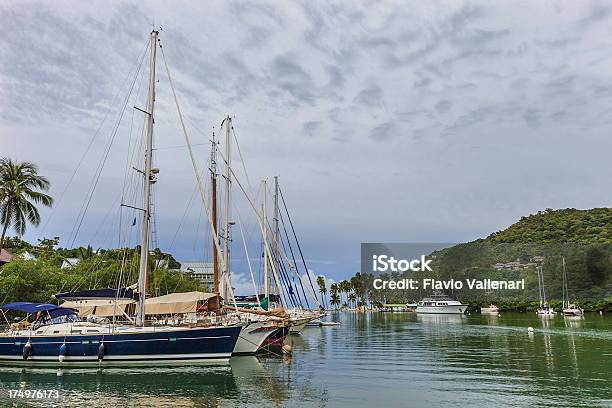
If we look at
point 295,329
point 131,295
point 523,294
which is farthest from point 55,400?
point 523,294

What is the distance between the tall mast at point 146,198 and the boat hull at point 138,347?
172 centimetres

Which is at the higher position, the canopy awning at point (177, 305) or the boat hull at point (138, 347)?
Answer: the canopy awning at point (177, 305)

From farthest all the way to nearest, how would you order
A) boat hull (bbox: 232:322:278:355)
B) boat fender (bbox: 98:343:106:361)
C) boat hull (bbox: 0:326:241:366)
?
boat hull (bbox: 232:322:278:355)
boat hull (bbox: 0:326:241:366)
boat fender (bbox: 98:343:106:361)

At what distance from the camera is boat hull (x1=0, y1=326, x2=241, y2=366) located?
27875 millimetres

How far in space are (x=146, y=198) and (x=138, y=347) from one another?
8.58m

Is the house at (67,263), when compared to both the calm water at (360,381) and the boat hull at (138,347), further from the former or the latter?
the calm water at (360,381)

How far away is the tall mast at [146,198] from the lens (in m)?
29.1

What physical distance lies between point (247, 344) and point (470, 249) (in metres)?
139

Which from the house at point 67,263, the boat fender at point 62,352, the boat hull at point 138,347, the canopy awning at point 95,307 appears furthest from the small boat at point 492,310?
the boat fender at point 62,352

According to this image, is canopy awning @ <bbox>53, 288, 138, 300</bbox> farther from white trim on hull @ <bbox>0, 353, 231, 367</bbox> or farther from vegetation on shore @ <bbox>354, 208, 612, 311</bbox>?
vegetation on shore @ <bbox>354, 208, 612, 311</bbox>

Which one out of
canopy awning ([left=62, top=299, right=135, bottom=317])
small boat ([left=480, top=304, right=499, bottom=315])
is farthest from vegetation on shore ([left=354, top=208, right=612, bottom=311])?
canopy awning ([left=62, top=299, right=135, bottom=317])

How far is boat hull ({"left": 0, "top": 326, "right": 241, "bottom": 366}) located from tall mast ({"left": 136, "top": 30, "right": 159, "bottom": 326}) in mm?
1720

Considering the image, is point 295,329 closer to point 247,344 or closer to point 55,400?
point 247,344

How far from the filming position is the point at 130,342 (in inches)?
1094
